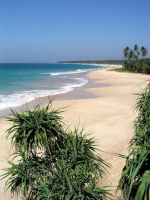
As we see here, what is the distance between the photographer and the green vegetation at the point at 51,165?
5.06 m

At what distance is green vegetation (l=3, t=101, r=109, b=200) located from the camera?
5063 mm

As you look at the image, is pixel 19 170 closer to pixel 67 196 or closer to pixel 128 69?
→ pixel 67 196

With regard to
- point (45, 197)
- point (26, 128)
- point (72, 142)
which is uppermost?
point (26, 128)

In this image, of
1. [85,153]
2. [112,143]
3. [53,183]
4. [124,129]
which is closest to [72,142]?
[85,153]

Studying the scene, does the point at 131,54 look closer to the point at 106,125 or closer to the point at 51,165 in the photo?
the point at 106,125

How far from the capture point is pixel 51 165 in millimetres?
6469

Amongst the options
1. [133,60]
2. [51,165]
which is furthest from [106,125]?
[133,60]

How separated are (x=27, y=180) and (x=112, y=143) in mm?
8408

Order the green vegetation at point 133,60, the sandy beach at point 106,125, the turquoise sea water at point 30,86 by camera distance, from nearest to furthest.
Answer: the sandy beach at point 106,125
the turquoise sea water at point 30,86
the green vegetation at point 133,60

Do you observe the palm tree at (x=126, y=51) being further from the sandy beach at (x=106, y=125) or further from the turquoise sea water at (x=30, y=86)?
the sandy beach at (x=106, y=125)

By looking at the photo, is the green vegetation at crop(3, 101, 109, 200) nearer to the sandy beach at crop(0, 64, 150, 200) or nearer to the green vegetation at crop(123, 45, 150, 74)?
the sandy beach at crop(0, 64, 150, 200)

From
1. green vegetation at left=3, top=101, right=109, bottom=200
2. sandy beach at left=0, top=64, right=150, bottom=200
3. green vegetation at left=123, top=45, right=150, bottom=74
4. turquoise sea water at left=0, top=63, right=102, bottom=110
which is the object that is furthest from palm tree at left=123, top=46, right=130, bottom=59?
green vegetation at left=3, top=101, right=109, bottom=200

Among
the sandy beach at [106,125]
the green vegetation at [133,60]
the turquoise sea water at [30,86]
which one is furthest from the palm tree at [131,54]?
the sandy beach at [106,125]

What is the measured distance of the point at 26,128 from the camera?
6.04 meters
